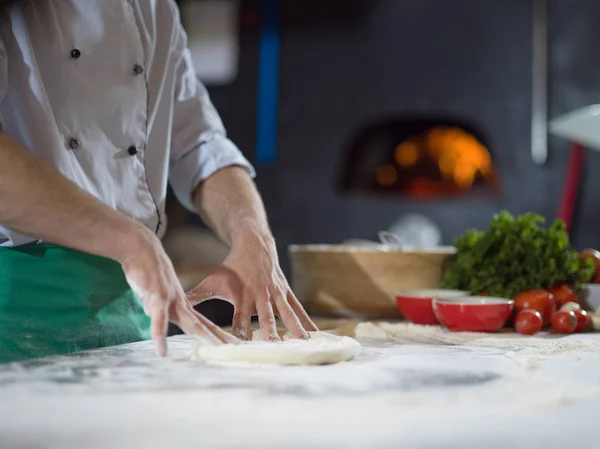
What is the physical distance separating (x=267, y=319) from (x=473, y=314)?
0.45 meters

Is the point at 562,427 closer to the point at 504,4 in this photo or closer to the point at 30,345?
the point at 30,345

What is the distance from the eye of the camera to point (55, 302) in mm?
1086

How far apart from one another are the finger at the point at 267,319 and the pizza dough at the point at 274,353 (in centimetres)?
14

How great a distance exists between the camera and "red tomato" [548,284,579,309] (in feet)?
5.08

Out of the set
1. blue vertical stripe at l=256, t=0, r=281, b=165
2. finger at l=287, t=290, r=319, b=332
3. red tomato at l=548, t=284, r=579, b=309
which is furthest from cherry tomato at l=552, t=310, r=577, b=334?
blue vertical stripe at l=256, t=0, r=281, b=165

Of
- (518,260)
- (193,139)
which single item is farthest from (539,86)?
(193,139)

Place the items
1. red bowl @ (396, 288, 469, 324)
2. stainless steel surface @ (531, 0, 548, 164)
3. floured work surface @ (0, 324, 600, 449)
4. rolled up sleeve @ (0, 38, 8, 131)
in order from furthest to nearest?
stainless steel surface @ (531, 0, 548, 164) < red bowl @ (396, 288, 469, 324) < rolled up sleeve @ (0, 38, 8, 131) < floured work surface @ (0, 324, 600, 449)

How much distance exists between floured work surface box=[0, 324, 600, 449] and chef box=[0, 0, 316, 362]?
5.0 inches

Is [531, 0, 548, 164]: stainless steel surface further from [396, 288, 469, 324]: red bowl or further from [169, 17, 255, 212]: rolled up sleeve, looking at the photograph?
[169, 17, 255, 212]: rolled up sleeve

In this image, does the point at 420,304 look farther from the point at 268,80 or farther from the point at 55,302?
the point at 268,80

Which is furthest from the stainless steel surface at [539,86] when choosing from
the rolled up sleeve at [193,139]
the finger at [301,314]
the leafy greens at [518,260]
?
the finger at [301,314]

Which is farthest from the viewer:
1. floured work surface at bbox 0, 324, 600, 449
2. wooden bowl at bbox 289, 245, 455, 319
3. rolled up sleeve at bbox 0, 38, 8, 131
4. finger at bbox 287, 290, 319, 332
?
wooden bowl at bbox 289, 245, 455, 319

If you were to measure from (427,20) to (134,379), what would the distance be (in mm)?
3832

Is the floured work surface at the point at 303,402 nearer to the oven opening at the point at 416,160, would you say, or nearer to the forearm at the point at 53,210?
the forearm at the point at 53,210
